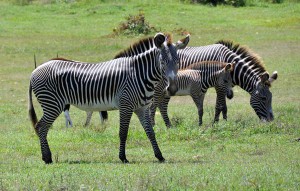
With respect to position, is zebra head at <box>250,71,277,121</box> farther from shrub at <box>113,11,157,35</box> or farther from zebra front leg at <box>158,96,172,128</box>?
shrub at <box>113,11,157,35</box>

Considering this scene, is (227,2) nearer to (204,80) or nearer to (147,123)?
(204,80)

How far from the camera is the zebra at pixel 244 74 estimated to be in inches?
627

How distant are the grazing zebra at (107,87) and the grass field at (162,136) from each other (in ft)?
2.03

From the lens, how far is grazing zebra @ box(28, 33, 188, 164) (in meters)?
11.8

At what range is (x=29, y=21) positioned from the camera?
37188mm

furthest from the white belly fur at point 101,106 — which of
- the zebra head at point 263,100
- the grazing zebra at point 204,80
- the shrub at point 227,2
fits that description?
the shrub at point 227,2

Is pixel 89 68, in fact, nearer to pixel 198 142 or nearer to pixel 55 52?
pixel 198 142

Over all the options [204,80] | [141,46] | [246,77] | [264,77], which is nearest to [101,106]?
[141,46]

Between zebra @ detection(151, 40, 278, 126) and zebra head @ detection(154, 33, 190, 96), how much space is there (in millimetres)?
4751

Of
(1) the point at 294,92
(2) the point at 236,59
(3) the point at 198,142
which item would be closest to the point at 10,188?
(3) the point at 198,142

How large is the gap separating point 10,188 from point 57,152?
3.90 m

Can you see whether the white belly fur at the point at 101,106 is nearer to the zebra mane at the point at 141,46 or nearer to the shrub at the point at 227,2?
the zebra mane at the point at 141,46

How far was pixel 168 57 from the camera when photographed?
37.5 ft

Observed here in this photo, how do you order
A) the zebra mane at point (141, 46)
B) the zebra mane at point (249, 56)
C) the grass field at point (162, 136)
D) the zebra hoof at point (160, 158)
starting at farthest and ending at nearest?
the zebra mane at point (249, 56)
the zebra mane at point (141, 46)
the zebra hoof at point (160, 158)
the grass field at point (162, 136)
